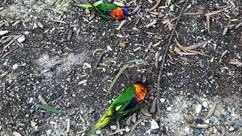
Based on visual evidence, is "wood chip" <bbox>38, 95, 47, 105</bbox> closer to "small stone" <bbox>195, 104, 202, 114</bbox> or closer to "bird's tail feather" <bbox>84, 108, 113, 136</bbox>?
"bird's tail feather" <bbox>84, 108, 113, 136</bbox>

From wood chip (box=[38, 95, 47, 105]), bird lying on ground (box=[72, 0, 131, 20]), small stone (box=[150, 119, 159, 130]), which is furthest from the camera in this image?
bird lying on ground (box=[72, 0, 131, 20])

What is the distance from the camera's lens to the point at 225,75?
2.97 meters

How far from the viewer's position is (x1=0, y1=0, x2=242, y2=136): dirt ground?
2.83 meters

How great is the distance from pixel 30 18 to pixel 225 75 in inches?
59.7

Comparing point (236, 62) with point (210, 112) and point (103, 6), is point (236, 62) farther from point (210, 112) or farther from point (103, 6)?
point (103, 6)

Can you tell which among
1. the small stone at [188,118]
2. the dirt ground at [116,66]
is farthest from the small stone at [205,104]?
the small stone at [188,118]

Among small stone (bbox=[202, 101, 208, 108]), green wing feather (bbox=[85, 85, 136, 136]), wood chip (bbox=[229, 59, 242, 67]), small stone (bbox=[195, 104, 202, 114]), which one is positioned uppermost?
wood chip (bbox=[229, 59, 242, 67])

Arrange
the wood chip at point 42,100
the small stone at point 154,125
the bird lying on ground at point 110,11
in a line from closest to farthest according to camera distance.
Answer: the small stone at point 154,125, the wood chip at point 42,100, the bird lying on ground at point 110,11

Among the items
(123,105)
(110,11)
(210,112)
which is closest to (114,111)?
(123,105)

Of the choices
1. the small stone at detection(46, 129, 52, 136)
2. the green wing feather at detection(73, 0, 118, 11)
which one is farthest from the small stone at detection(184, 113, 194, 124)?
the green wing feather at detection(73, 0, 118, 11)

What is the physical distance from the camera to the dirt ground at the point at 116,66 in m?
2.83

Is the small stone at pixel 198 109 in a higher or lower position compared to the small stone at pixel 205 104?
lower

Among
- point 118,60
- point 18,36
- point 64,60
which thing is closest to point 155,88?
point 118,60

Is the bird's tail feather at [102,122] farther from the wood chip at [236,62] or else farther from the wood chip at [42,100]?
the wood chip at [236,62]
